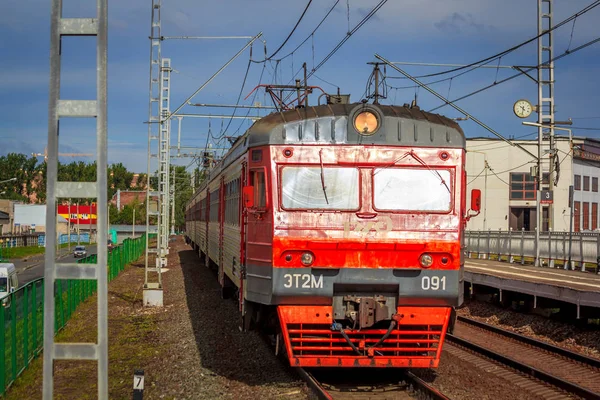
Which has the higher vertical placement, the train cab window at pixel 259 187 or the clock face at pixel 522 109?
the clock face at pixel 522 109

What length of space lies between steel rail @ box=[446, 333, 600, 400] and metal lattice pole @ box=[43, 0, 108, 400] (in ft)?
18.8

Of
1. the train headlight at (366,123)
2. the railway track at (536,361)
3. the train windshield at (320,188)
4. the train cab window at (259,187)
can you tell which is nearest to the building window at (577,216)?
the railway track at (536,361)

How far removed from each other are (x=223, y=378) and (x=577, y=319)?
24.6 ft

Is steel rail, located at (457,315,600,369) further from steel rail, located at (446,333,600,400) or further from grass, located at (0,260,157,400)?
grass, located at (0,260,157,400)

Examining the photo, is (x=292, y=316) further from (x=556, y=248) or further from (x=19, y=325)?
(x=556, y=248)

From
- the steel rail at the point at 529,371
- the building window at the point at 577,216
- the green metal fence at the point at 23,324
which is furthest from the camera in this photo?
the building window at the point at 577,216

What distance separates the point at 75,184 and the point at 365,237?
12.3 feet

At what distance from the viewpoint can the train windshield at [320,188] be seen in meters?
7.87

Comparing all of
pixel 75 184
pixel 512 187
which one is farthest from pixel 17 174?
pixel 75 184

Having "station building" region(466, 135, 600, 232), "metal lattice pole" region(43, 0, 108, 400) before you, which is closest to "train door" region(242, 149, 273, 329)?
"metal lattice pole" region(43, 0, 108, 400)

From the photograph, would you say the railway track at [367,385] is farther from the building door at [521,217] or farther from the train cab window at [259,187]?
the building door at [521,217]

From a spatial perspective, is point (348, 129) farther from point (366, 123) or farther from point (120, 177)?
point (120, 177)

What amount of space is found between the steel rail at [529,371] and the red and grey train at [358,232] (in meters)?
1.75

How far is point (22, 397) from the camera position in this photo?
27.9ft
